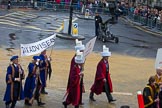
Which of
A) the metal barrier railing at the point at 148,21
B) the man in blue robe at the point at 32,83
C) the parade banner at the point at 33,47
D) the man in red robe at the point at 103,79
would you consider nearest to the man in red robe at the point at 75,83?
the man in blue robe at the point at 32,83

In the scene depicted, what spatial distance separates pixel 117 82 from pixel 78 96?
4.13 m

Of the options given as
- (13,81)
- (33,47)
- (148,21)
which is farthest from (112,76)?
(148,21)

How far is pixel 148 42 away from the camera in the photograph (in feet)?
100

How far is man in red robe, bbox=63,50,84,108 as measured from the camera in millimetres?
13058

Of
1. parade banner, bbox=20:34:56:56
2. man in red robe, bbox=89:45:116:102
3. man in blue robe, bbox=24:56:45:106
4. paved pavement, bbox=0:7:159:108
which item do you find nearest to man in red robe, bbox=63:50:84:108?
paved pavement, bbox=0:7:159:108

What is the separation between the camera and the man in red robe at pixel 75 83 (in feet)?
42.8

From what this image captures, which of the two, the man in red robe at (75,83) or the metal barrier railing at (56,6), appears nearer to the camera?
the man in red robe at (75,83)

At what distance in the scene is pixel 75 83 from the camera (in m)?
13.1

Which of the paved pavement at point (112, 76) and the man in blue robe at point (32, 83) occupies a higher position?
the man in blue robe at point (32, 83)

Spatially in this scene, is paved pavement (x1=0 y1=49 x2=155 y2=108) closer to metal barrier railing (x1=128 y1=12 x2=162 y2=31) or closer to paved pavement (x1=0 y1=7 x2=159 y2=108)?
paved pavement (x1=0 y1=7 x2=159 y2=108)

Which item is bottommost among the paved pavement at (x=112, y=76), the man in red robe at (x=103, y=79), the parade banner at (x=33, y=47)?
the paved pavement at (x=112, y=76)

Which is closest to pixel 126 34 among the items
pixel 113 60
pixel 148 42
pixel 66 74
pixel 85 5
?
pixel 148 42

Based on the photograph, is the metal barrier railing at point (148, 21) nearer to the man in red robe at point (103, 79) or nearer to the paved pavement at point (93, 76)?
the paved pavement at point (93, 76)

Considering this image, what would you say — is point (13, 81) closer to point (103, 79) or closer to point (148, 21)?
point (103, 79)
